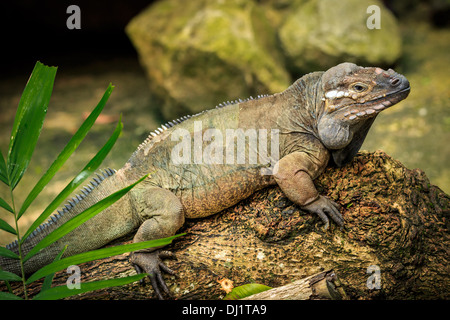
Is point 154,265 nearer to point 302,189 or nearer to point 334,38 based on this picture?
point 302,189

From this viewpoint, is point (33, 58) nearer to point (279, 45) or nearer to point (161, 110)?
point (161, 110)

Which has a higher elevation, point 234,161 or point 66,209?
point 234,161

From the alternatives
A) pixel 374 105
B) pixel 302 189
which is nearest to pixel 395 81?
pixel 374 105

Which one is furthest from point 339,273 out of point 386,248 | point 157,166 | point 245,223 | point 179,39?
point 179,39

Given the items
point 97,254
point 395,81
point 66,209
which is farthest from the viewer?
point 66,209

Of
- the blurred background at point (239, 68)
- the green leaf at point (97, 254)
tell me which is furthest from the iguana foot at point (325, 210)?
the blurred background at point (239, 68)

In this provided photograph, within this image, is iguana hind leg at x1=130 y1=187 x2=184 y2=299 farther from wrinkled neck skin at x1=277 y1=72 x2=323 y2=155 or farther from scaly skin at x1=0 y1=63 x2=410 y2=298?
wrinkled neck skin at x1=277 y1=72 x2=323 y2=155

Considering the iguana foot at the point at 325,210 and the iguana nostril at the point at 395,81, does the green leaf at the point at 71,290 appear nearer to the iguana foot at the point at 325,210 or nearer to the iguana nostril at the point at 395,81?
the iguana foot at the point at 325,210
